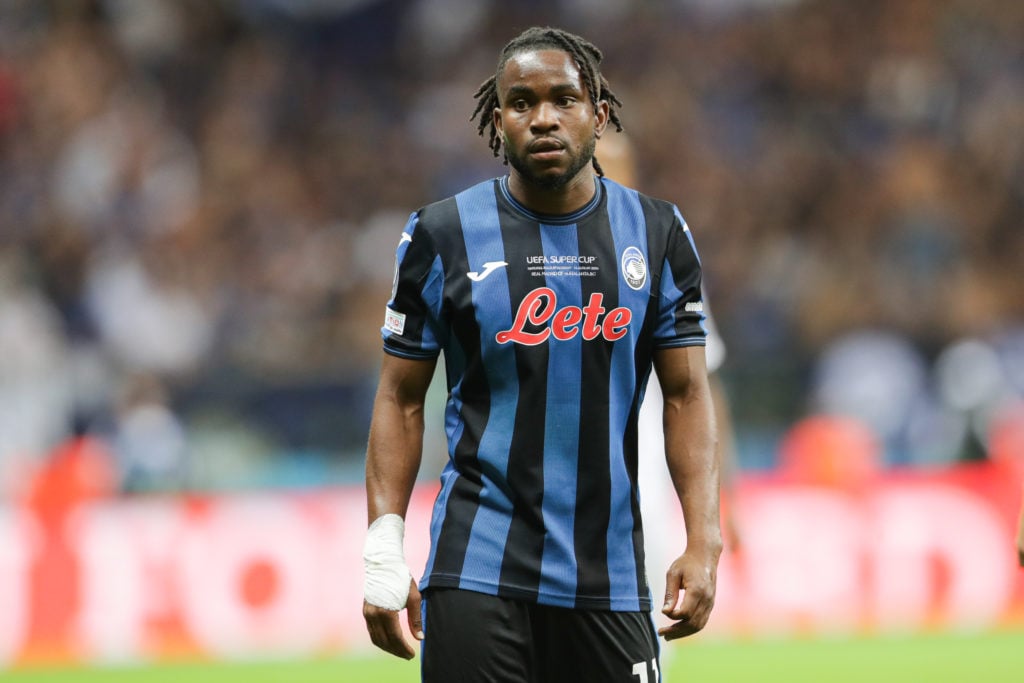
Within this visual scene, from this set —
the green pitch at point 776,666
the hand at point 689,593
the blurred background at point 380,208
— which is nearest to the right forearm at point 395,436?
the hand at point 689,593

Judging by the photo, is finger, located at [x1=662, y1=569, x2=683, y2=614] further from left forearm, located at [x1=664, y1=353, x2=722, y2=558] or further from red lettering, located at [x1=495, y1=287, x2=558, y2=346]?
red lettering, located at [x1=495, y1=287, x2=558, y2=346]

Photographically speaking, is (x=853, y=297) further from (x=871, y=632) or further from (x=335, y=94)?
(x=335, y=94)

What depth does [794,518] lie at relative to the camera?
37.1ft

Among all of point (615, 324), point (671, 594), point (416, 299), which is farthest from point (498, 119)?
point (671, 594)

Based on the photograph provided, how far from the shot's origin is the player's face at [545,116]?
399cm

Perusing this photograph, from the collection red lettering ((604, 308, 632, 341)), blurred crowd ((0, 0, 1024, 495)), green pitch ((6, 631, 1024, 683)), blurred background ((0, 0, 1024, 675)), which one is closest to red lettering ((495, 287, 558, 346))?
red lettering ((604, 308, 632, 341))

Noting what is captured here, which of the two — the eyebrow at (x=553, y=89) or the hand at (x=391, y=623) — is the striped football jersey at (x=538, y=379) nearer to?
the hand at (x=391, y=623)

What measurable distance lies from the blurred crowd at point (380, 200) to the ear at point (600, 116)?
8.20 metres

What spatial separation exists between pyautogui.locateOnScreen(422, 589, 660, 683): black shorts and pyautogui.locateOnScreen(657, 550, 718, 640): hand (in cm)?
14

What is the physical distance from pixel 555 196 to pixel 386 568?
998 mm

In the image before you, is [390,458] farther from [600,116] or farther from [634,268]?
[600,116]

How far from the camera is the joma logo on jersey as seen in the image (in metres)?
3.99

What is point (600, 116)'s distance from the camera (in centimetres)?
419

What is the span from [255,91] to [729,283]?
5.35m
